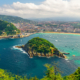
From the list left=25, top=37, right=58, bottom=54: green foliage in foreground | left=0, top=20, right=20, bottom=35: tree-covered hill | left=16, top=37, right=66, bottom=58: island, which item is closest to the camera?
left=16, top=37, right=66, bottom=58: island

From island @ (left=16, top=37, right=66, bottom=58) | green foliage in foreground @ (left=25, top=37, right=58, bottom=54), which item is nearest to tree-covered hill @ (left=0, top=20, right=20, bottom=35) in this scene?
green foliage in foreground @ (left=25, top=37, right=58, bottom=54)

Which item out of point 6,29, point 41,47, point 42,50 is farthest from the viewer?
point 6,29

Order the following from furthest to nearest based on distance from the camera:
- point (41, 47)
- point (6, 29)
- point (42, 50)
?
point (6, 29) < point (41, 47) < point (42, 50)

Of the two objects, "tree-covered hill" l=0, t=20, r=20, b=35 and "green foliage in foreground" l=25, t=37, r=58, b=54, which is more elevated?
"tree-covered hill" l=0, t=20, r=20, b=35

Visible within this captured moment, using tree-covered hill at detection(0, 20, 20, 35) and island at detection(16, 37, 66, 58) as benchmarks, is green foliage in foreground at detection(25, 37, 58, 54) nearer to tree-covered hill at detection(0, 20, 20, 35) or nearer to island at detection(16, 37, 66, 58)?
island at detection(16, 37, 66, 58)

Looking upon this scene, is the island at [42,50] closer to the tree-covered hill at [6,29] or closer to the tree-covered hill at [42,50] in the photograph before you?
the tree-covered hill at [42,50]

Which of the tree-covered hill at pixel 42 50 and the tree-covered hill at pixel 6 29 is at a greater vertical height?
the tree-covered hill at pixel 6 29

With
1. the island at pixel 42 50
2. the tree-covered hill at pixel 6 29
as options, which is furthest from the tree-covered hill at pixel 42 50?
the tree-covered hill at pixel 6 29

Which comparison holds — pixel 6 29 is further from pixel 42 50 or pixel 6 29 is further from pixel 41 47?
pixel 42 50

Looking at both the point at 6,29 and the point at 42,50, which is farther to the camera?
the point at 6,29

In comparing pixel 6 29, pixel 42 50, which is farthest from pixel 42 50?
pixel 6 29

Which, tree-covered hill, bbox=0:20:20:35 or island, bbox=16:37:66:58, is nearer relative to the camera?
island, bbox=16:37:66:58

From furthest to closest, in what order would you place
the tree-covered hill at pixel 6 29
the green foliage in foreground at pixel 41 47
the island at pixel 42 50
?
1. the tree-covered hill at pixel 6 29
2. the green foliage in foreground at pixel 41 47
3. the island at pixel 42 50
